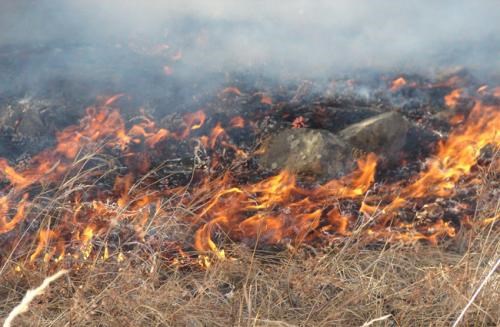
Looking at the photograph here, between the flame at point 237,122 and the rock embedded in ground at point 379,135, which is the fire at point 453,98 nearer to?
the rock embedded in ground at point 379,135

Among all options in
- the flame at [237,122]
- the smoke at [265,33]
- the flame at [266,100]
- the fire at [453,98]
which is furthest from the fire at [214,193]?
the smoke at [265,33]

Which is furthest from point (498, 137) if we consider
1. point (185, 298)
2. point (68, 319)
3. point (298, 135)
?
point (68, 319)

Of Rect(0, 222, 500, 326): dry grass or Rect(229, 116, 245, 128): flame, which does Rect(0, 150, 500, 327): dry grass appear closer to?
Rect(0, 222, 500, 326): dry grass

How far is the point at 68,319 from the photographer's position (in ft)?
7.20

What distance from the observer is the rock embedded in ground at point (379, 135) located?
3.87m

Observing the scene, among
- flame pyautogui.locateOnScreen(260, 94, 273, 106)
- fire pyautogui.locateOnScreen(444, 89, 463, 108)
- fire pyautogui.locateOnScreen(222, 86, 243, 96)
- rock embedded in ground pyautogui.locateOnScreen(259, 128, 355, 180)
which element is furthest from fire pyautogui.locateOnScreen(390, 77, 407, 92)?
fire pyautogui.locateOnScreen(222, 86, 243, 96)

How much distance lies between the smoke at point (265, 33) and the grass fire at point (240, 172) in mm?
25

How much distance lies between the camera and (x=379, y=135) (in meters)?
3.89

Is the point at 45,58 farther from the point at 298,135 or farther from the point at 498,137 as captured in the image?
the point at 498,137

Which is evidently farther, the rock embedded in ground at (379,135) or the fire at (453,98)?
the fire at (453,98)

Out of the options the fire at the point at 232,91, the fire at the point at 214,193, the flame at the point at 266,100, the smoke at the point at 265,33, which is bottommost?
the fire at the point at 214,193

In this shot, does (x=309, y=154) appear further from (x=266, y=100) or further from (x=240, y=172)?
(x=266, y=100)

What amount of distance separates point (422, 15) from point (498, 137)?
2199 millimetres

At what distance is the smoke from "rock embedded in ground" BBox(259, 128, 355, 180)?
907 mm
